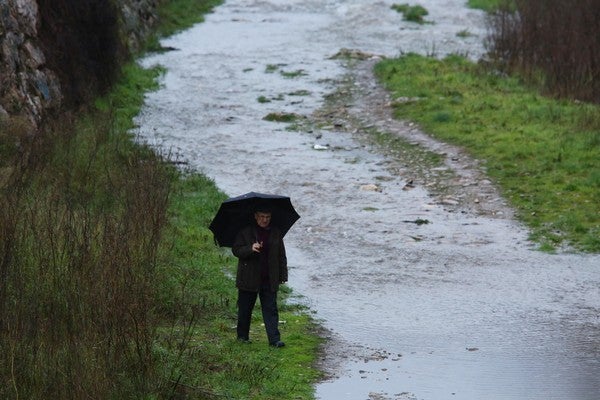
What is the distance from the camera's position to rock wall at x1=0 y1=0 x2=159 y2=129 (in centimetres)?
2006

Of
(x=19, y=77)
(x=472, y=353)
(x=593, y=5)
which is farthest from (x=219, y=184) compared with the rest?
(x=593, y=5)

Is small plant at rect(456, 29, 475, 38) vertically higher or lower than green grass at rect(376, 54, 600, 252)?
higher

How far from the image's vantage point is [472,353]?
40.4ft

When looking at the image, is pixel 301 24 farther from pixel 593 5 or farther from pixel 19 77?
pixel 19 77

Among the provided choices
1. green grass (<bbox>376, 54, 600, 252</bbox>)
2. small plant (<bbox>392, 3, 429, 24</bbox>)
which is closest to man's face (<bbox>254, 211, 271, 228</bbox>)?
green grass (<bbox>376, 54, 600, 252</bbox>)

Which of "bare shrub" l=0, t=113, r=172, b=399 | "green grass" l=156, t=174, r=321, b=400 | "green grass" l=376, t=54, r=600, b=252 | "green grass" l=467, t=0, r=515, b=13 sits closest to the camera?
"bare shrub" l=0, t=113, r=172, b=399

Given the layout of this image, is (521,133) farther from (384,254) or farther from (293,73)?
(293,73)

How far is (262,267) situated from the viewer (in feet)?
40.1

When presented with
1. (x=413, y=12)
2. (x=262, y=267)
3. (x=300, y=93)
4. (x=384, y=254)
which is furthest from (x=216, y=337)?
(x=413, y=12)

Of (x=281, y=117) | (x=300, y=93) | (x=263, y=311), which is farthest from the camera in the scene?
(x=300, y=93)

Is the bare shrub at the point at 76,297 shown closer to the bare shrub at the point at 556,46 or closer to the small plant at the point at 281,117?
the small plant at the point at 281,117

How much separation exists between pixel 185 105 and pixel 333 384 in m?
16.1

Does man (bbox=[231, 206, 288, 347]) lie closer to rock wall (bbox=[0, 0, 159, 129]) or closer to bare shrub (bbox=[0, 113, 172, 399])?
bare shrub (bbox=[0, 113, 172, 399])

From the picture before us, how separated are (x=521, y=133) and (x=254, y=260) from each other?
37.5 feet
